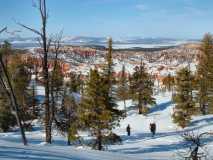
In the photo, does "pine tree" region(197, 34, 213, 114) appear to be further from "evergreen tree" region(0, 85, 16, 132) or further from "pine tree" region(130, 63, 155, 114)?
"evergreen tree" region(0, 85, 16, 132)

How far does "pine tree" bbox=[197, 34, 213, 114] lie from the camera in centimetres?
5903

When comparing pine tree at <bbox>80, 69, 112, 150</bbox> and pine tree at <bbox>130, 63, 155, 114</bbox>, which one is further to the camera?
pine tree at <bbox>130, 63, 155, 114</bbox>

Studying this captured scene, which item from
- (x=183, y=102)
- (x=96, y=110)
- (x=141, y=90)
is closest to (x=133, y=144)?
(x=96, y=110)

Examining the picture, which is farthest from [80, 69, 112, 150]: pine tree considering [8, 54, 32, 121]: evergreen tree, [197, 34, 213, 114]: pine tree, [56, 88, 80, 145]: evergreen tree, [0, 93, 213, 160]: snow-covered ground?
[197, 34, 213, 114]: pine tree

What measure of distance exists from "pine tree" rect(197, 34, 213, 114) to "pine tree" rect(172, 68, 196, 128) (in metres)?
10.2

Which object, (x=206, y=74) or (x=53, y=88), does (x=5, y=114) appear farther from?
(x=206, y=74)

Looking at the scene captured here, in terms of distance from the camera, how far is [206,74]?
59531 millimetres


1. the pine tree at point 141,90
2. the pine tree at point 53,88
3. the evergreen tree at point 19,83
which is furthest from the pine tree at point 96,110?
the pine tree at point 141,90

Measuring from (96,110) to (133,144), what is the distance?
6.26 metres

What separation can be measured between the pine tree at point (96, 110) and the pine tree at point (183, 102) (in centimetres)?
1520

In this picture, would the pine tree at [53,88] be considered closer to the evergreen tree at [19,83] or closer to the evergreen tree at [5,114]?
the evergreen tree at [5,114]

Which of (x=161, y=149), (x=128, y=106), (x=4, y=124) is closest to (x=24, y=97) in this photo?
(x=4, y=124)

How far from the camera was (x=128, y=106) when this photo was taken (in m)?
73.8

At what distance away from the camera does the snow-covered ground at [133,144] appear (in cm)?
1519
